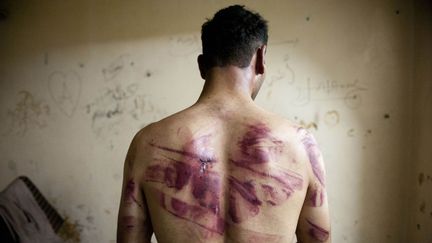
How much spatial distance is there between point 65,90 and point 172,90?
2.68ft

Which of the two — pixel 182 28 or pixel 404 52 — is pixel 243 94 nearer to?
pixel 182 28

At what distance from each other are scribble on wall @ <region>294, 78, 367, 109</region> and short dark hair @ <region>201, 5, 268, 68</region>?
3.49 ft

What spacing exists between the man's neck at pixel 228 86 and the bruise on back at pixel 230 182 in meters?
0.11

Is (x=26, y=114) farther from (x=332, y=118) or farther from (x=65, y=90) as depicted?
(x=332, y=118)

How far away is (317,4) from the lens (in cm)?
186

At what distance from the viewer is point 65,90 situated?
2170mm

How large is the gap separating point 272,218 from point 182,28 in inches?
60.6

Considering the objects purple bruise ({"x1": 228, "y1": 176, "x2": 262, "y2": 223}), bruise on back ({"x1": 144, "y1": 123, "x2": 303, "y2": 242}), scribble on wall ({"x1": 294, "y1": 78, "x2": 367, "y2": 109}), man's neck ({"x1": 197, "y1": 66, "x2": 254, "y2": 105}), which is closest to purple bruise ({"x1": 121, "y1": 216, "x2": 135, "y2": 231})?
bruise on back ({"x1": 144, "y1": 123, "x2": 303, "y2": 242})

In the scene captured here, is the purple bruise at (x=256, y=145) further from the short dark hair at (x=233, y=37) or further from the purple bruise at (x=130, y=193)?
the purple bruise at (x=130, y=193)

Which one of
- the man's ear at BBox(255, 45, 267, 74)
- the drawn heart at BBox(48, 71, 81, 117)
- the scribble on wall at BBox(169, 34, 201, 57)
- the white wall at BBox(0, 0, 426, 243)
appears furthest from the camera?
the drawn heart at BBox(48, 71, 81, 117)

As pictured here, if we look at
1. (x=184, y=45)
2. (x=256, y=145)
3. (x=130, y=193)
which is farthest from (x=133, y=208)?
(x=184, y=45)

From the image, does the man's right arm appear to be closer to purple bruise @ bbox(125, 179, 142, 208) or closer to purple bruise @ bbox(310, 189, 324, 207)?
purple bruise @ bbox(125, 179, 142, 208)

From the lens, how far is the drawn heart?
215 cm

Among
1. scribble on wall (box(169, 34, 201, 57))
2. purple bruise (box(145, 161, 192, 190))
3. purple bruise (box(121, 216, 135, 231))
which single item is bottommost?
purple bruise (box(121, 216, 135, 231))
